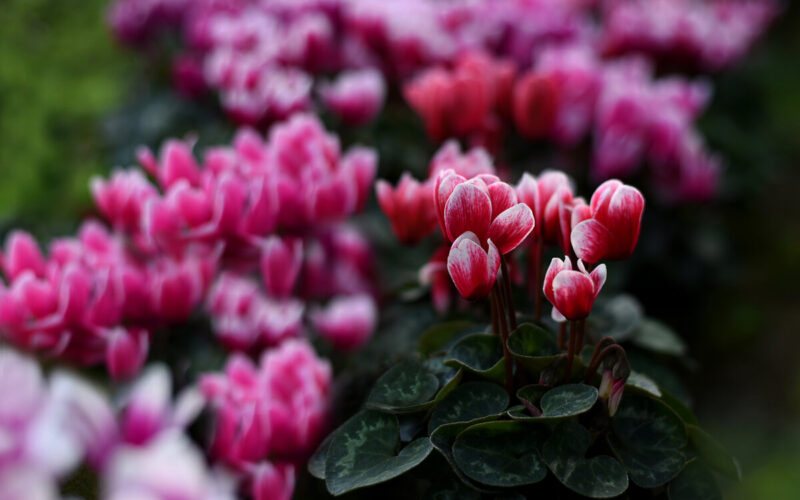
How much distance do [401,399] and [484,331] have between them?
168 mm

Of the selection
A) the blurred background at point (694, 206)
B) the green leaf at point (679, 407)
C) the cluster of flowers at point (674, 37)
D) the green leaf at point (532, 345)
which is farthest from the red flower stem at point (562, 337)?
the cluster of flowers at point (674, 37)

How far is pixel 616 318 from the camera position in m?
1.08

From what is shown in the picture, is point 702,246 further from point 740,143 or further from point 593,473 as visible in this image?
point 593,473

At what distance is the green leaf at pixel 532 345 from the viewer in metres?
0.80

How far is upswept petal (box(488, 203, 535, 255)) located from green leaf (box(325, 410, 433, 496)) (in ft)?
0.74

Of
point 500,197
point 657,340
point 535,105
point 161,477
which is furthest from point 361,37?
point 161,477

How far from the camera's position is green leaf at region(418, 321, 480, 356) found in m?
0.97

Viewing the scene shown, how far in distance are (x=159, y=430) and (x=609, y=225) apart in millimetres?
469

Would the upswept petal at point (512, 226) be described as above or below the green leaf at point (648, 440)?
above

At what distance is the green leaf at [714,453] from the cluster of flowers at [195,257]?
1.88 feet

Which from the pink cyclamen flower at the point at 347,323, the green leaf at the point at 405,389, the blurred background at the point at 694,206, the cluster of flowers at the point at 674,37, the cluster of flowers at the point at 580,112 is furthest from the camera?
the cluster of flowers at the point at 674,37

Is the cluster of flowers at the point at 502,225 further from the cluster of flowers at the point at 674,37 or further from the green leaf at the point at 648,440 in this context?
the cluster of flowers at the point at 674,37

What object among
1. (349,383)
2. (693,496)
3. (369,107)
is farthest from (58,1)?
(693,496)

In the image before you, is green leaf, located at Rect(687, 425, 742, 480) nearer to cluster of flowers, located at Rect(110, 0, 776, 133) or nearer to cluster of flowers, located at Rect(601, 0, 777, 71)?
cluster of flowers, located at Rect(110, 0, 776, 133)
